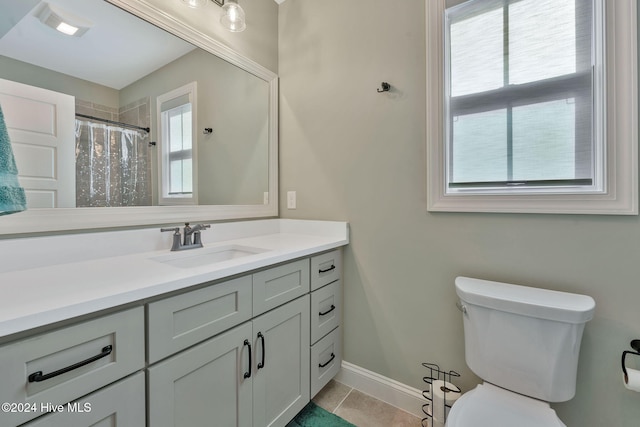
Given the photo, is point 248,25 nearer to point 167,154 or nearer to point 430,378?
point 167,154

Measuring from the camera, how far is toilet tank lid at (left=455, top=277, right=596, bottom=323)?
3.07ft

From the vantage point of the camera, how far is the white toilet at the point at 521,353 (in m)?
0.93

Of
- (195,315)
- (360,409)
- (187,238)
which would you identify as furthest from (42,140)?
(360,409)

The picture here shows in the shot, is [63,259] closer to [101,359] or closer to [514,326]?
[101,359]

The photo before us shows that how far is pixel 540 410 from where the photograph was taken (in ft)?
3.11

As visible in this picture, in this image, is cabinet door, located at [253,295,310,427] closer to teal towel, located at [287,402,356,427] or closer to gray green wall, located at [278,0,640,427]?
teal towel, located at [287,402,356,427]

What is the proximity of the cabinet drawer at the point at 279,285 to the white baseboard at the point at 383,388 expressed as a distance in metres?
0.71

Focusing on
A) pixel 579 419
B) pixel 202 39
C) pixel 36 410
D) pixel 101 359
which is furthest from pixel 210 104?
pixel 579 419

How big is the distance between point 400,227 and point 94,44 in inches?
63.4

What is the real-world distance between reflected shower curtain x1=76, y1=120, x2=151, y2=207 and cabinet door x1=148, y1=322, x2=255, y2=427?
76cm

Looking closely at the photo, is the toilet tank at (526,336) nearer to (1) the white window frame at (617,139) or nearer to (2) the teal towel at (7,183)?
(1) the white window frame at (617,139)

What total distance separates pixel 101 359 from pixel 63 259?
0.57 meters

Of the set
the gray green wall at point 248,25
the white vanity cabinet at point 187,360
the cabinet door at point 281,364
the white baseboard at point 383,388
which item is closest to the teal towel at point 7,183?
the white vanity cabinet at point 187,360

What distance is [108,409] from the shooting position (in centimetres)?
69
